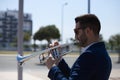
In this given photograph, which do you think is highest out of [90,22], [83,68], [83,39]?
[90,22]

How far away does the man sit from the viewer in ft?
8.61

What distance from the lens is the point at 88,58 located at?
8.69ft

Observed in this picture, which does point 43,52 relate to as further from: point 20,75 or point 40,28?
point 40,28

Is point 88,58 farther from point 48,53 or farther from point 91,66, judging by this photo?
point 48,53

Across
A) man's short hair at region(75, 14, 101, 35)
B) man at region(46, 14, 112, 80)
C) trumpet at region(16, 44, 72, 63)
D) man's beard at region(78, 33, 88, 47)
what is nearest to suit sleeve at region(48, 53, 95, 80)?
man at region(46, 14, 112, 80)

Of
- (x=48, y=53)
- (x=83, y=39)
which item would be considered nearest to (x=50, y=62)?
(x=48, y=53)

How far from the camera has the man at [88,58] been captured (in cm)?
262

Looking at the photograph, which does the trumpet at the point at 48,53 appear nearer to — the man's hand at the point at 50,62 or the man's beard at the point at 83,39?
the man's hand at the point at 50,62

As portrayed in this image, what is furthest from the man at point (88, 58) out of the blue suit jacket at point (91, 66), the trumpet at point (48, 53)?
the trumpet at point (48, 53)

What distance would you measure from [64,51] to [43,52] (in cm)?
34

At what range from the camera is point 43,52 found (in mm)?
2965

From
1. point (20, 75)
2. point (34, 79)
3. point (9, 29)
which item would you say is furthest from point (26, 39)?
point (20, 75)

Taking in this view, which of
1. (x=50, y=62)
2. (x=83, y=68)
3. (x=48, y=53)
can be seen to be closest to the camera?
(x=83, y=68)

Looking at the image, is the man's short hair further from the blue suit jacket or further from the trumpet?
the trumpet
